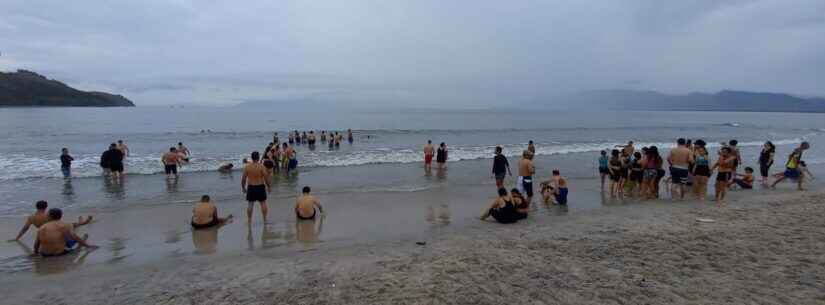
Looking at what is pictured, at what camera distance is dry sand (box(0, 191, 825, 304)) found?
471 cm

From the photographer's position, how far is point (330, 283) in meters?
5.22

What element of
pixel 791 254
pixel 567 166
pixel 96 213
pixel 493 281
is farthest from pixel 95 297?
pixel 567 166

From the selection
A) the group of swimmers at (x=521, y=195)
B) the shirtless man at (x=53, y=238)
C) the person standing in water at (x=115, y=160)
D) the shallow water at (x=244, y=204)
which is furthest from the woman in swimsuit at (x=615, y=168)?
the person standing in water at (x=115, y=160)

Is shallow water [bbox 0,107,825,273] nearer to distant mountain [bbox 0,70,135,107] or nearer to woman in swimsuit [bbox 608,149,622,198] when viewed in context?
woman in swimsuit [bbox 608,149,622,198]

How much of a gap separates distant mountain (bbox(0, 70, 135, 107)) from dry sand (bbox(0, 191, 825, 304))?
146844 mm

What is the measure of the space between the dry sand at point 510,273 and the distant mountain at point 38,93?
482 feet

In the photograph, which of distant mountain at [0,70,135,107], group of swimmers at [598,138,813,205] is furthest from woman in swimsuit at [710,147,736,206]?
distant mountain at [0,70,135,107]

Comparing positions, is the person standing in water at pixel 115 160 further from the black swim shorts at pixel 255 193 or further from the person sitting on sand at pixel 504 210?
the person sitting on sand at pixel 504 210

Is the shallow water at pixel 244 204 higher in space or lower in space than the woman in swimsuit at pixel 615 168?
lower

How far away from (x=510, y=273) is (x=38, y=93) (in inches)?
6360

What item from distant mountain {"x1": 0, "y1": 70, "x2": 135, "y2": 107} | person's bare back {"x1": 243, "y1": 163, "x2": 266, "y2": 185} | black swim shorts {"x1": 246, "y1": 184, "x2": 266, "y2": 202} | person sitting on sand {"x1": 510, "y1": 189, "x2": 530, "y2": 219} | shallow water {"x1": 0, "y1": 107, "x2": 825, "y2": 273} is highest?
distant mountain {"x1": 0, "y1": 70, "x2": 135, "y2": 107}

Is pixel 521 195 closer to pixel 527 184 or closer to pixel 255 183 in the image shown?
pixel 527 184

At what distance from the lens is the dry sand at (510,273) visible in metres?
4.71

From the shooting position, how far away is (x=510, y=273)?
17.5ft
